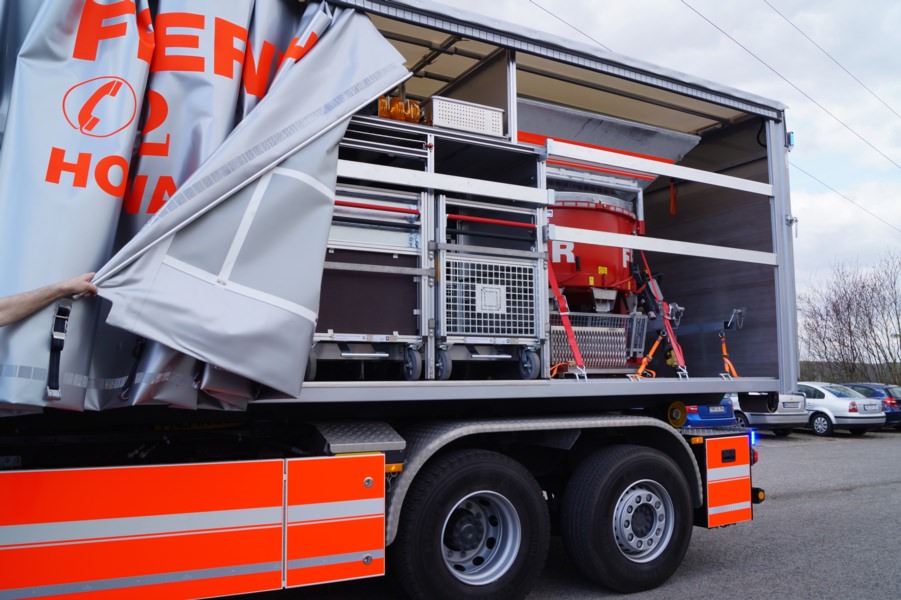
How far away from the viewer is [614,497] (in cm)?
528

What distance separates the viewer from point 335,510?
164 inches

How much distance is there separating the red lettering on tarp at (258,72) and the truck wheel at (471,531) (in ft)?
7.76

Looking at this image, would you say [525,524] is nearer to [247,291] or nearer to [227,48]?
[247,291]

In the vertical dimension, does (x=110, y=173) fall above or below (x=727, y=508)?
above

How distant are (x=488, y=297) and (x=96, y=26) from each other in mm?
2623

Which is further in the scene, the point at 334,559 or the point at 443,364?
the point at 443,364

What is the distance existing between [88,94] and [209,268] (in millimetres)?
976

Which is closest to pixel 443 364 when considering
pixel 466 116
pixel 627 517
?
pixel 466 116

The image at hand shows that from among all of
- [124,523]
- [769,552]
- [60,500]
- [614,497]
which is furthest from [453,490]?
[769,552]

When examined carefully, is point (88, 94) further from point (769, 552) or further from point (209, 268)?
point (769, 552)

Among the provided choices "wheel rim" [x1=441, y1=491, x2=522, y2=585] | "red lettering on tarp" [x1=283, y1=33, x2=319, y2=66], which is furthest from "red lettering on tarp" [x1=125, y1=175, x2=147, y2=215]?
"wheel rim" [x1=441, y1=491, x2=522, y2=585]

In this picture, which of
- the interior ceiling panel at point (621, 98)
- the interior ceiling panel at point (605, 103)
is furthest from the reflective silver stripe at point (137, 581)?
the interior ceiling panel at point (605, 103)

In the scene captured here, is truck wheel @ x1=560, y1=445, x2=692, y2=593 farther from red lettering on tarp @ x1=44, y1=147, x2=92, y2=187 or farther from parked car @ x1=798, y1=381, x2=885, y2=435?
parked car @ x1=798, y1=381, x2=885, y2=435

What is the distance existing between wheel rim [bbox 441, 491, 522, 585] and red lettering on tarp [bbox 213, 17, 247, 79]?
2.77 m
